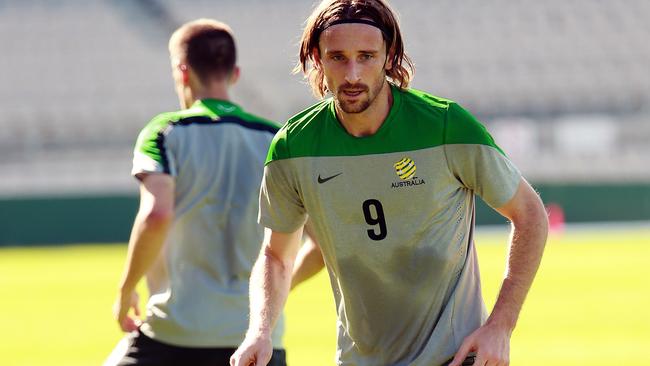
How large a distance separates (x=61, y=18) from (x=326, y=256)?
3357 cm

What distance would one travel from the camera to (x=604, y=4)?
36.6 metres

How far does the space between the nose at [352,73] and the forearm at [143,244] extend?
166 centimetres

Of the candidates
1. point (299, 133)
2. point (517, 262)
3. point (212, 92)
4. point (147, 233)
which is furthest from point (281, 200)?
point (212, 92)

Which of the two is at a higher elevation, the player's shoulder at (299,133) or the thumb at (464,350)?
the player's shoulder at (299,133)

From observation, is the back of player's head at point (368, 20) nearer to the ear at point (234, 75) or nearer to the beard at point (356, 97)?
the beard at point (356, 97)

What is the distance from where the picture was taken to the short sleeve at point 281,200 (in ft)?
13.6

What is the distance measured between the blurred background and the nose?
2604 centimetres

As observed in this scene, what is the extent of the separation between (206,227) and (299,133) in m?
1.50

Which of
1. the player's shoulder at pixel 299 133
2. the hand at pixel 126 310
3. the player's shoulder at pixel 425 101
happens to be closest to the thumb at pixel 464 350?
the player's shoulder at pixel 425 101

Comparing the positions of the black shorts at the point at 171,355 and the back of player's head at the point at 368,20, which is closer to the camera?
the back of player's head at the point at 368,20

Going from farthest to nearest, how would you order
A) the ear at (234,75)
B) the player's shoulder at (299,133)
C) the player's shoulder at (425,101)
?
the ear at (234,75) < the player's shoulder at (299,133) < the player's shoulder at (425,101)

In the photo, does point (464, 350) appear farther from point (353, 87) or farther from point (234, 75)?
point (234, 75)

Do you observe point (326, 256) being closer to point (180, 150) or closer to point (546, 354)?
point (180, 150)

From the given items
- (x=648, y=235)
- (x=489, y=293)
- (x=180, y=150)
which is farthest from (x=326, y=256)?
(x=648, y=235)
